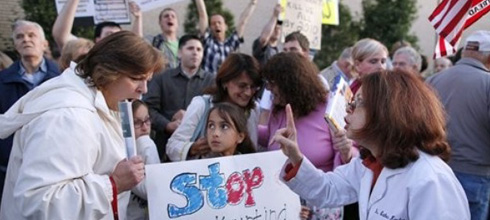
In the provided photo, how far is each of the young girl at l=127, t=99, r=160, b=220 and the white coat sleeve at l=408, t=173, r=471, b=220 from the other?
5.75 ft

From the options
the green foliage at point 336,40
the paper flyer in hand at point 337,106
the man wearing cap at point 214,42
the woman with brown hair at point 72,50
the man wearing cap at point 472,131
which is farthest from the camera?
the green foliage at point 336,40

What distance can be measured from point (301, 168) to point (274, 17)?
4835 millimetres

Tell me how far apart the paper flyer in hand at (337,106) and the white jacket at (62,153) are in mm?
1298

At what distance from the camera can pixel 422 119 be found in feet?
7.70

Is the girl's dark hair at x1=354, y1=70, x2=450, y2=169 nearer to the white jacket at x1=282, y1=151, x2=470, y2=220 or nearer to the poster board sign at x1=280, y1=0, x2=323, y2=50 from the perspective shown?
the white jacket at x1=282, y1=151, x2=470, y2=220

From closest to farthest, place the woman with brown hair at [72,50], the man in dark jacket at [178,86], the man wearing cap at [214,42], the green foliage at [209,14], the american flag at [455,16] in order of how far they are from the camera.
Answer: the woman with brown hair at [72,50]
the man in dark jacket at [178,86]
the american flag at [455,16]
the man wearing cap at [214,42]
the green foliage at [209,14]

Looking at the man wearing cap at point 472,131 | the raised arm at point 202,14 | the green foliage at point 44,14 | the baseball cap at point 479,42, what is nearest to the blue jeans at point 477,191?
the man wearing cap at point 472,131

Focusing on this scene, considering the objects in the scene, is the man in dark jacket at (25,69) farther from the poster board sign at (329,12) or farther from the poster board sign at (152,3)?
the poster board sign at (329,12)

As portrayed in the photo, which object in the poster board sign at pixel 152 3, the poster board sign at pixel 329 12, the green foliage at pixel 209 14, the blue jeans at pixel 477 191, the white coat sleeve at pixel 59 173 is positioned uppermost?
the green foliage at pixel 209 14

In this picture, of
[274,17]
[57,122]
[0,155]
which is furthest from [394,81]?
[274,17]

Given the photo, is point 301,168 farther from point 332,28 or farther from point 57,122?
point 332,28

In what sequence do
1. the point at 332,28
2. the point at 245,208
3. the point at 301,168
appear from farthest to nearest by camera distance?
the point at 332,28
the point at 245,208
the point at 301,168

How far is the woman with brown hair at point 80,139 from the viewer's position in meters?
2.33

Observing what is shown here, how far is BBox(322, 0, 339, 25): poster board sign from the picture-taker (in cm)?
837
